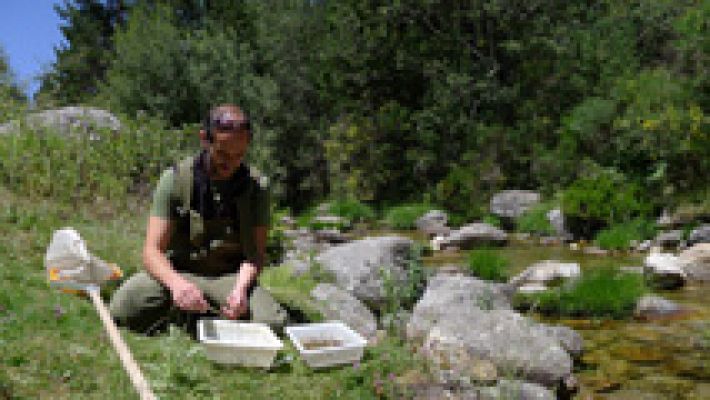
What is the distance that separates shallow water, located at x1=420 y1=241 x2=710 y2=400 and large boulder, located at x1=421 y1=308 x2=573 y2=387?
0.32 meters

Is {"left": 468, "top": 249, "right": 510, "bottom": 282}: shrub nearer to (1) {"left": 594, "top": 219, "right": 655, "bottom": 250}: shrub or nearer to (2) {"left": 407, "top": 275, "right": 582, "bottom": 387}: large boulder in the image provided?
(2) {"left": 407, "top": 275, "right": 582, "bottom": 387}: large boulder

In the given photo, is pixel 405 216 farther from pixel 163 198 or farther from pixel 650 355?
pixel 163 198

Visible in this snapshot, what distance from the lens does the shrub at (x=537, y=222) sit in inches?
504

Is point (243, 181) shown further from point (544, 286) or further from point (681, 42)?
point (681, 42)

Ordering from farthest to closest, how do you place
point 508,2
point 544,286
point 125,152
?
point 508,2 → point 125,152 → point 544,286

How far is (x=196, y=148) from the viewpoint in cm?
939

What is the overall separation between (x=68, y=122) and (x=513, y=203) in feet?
32.6

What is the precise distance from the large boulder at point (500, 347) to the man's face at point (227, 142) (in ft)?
5.39

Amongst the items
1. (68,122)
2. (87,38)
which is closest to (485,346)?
(68,122)

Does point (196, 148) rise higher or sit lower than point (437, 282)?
higher

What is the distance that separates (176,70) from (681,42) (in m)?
13.6

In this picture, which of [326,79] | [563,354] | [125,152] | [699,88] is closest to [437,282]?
[563,354]

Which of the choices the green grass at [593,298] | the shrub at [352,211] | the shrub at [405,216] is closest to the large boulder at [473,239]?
the shrub at [405,216]

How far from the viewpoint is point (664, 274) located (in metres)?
7.50
